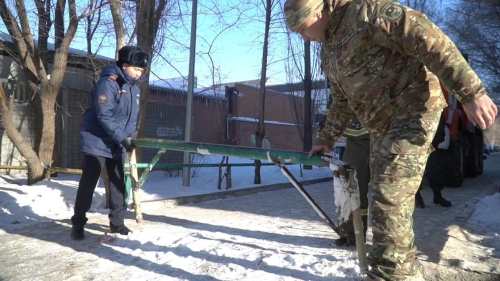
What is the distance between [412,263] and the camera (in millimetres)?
1939

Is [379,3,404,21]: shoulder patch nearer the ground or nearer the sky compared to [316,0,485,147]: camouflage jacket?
nearer the sky

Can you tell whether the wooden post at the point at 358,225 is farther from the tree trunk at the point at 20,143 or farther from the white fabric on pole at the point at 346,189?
the tree trunk at the point at 20,143

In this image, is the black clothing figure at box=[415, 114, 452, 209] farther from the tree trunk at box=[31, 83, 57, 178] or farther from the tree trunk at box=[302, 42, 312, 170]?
the tree trunk at box=[302, 42, 312, 170]

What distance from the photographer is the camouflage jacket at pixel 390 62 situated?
179 cm

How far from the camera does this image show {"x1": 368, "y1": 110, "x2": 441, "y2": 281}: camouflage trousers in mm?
1906

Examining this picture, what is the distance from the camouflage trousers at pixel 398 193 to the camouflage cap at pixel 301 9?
0.69m

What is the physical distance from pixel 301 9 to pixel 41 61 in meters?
7.14

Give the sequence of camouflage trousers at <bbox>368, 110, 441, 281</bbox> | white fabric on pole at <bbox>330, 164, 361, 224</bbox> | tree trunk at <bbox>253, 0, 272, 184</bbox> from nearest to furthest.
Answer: camouflage trousers at <bbox>368, 110, 441, 281</bbox>, white fabric on pole at <bbox>330, 164, 361, 224</bbox>, tree trunk at <bbox>253, 0, 272, 184</bbox>

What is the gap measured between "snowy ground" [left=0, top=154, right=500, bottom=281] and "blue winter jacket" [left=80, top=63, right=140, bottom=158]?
820 millimetres

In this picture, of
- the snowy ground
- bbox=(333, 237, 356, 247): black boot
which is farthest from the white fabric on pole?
bbox=(333, 237, 356, 247): black boot

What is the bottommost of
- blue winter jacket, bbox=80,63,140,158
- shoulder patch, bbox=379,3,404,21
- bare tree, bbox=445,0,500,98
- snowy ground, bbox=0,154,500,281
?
snowy ground, bbox=0,154,500,281

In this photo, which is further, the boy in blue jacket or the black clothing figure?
the black clothing figure

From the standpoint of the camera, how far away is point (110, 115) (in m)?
3.70

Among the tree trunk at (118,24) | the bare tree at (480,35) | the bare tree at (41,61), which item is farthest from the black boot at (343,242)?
the bare tree at (480,35)
